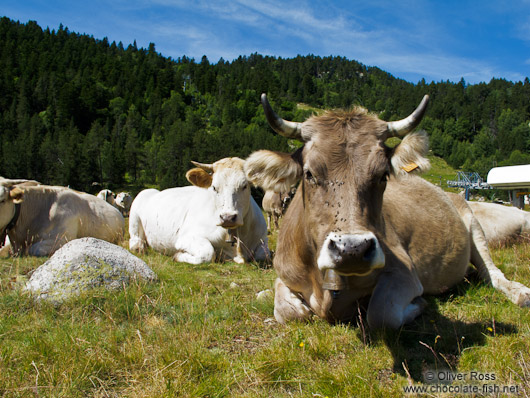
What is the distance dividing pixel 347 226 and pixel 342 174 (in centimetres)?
49

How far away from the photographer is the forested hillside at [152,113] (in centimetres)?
8744

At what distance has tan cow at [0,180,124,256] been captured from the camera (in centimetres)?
809

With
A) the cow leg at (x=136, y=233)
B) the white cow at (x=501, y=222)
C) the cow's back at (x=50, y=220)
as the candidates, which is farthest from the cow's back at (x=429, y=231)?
the cow leg at (x=136, y=233)

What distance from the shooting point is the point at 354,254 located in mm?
2438

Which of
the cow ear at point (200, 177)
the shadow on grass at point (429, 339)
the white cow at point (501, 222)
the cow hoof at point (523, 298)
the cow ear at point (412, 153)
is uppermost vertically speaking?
the cow ear at point (412, 153)

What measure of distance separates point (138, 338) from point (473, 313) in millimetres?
3188

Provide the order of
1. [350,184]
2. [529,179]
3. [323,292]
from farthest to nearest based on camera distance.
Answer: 1. [529,179]
2. [323,292]
3. [350,184]

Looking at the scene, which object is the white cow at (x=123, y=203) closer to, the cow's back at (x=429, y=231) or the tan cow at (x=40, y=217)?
the tan cow at (x=40, y=217)

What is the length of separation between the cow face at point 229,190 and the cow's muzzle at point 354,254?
4542 mm

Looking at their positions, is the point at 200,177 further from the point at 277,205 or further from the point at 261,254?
the point at 277,205

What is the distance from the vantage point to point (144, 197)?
36.3ft

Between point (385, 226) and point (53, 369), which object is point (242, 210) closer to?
point (385, 226)

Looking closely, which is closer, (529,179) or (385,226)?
(385,226)

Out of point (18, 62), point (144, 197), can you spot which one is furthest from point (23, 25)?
point (144, 197)
